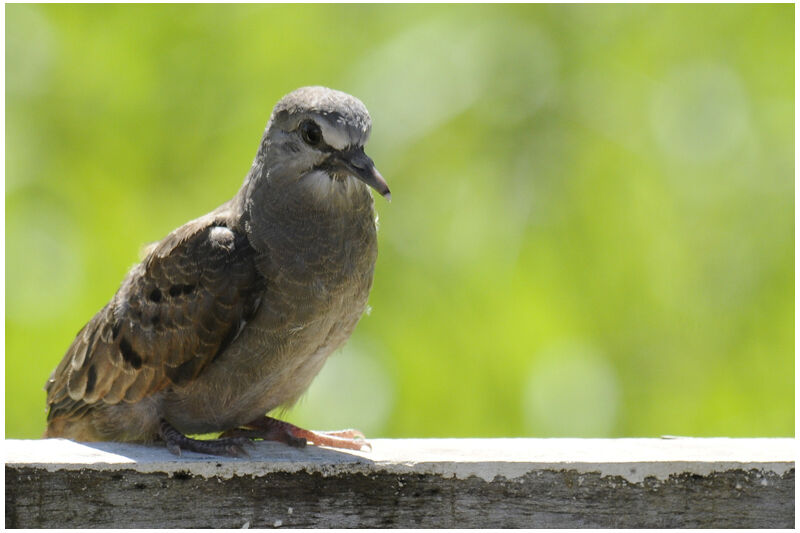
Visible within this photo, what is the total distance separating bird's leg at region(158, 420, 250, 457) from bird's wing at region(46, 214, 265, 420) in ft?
0.59

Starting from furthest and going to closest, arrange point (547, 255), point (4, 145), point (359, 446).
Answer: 1. point (547, 255)
2. point (4, 145)
3. point (359, 446)

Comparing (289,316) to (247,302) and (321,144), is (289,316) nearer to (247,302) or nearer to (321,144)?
(247,302)

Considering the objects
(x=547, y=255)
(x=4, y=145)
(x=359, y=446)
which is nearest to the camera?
(x=359, y=446)

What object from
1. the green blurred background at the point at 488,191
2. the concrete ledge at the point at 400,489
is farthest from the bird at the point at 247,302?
the green blurred background at the point at 488,191

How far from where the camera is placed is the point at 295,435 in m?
3.70

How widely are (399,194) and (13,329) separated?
1877 mm

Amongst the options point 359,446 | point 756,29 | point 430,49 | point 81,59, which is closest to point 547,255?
point 430,49

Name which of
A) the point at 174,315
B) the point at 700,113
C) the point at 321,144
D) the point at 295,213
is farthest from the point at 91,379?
the point at 700,113

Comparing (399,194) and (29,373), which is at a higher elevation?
(399,194)

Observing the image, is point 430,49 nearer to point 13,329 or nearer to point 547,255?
point 547,255

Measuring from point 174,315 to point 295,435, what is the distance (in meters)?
0.57

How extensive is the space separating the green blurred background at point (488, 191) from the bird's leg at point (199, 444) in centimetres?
154

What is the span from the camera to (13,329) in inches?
196

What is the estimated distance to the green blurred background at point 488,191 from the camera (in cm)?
503
